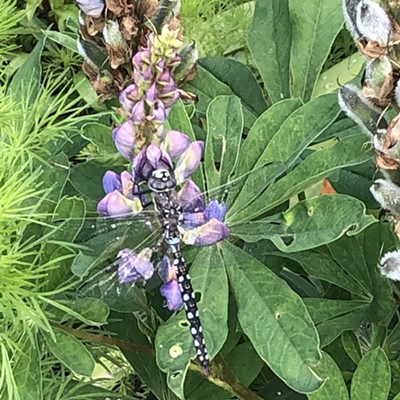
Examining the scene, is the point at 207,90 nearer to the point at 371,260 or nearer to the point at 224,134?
the point at 224,134

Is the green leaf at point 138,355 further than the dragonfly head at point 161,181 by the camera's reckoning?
Yes

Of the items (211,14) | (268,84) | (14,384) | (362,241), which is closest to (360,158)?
(362,241)

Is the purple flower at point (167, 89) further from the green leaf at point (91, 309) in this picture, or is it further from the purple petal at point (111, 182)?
the green leaf at point (91, 309)

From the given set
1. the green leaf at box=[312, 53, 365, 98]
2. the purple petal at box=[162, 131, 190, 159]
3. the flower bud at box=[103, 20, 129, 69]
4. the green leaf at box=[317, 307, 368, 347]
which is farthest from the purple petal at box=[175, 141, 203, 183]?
the green leaf at box=[312, 53, 365, 98]

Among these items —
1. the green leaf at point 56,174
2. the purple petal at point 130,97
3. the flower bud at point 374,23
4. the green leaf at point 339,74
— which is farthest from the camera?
the green leaf at point 339,74

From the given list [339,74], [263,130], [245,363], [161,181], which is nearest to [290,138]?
[263,130]

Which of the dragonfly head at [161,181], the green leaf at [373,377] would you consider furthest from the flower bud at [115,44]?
the green leaf at [373,377]

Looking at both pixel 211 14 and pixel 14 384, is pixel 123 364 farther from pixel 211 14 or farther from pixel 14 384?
pixel 211 14
